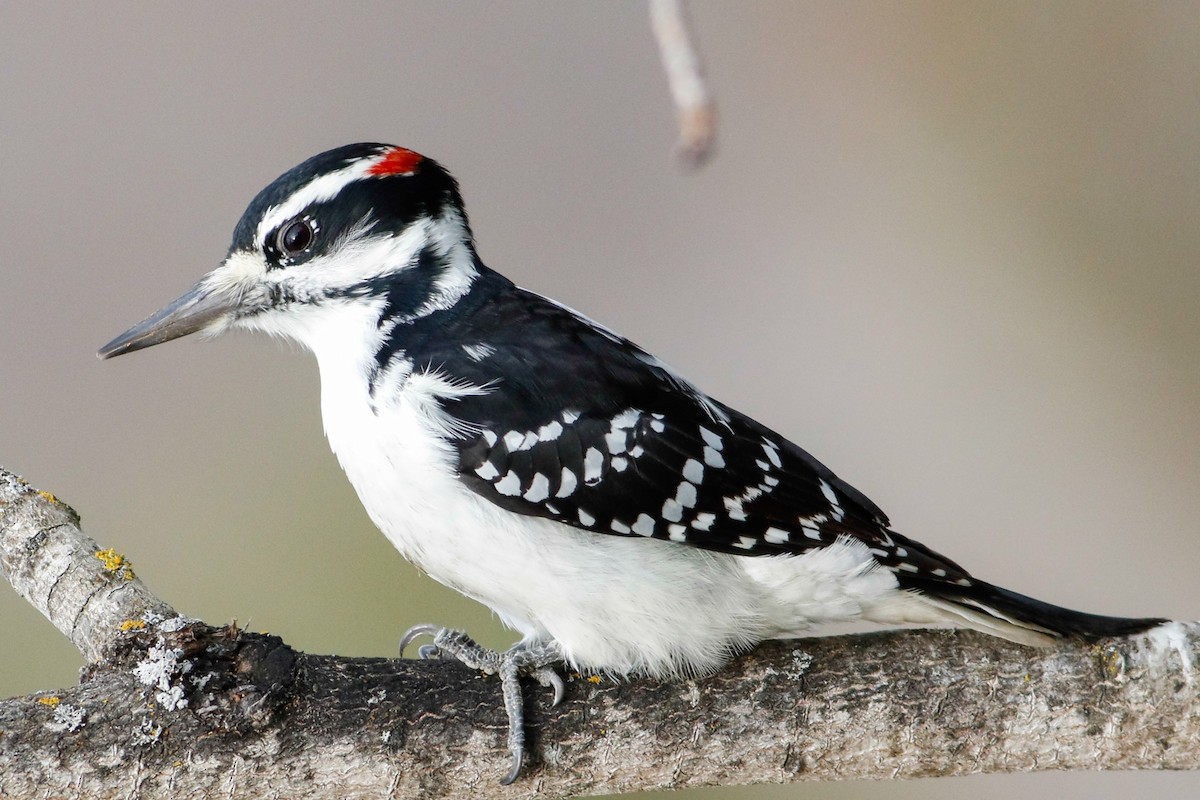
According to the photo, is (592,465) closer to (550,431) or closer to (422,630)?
(550,431)

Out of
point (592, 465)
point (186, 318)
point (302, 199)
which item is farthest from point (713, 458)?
point (186, 318)

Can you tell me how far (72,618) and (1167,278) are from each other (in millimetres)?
3624

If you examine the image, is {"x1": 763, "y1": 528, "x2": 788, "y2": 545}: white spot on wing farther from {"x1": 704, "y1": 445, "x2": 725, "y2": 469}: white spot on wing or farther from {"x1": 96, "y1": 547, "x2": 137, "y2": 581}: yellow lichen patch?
{"x1": 96, "y1": 547, "x2": 137, "y2": 581}: yellow lichen patch

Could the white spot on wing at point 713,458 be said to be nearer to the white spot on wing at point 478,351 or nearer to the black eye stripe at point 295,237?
the white spot on wing at point 478,351

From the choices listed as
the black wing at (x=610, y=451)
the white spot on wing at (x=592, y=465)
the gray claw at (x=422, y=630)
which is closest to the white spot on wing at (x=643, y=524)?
the black wing at (x=610, y=451)

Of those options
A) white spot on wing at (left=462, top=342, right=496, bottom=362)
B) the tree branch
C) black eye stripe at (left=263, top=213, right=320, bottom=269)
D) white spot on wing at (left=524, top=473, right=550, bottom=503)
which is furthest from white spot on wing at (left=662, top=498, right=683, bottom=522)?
black eye stripe at (left=263, top=213, right=320, bottom=269)

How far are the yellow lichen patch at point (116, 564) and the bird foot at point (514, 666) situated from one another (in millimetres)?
694

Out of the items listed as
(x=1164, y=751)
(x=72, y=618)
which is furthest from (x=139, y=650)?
(x=1164, y=751)

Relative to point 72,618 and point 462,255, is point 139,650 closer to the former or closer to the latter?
point 72,618

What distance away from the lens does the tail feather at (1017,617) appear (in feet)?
8.41

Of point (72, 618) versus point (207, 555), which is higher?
point (207, 555)

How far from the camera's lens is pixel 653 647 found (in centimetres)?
258

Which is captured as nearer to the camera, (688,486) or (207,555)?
(688,486)

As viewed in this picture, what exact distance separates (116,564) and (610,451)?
1132mm
